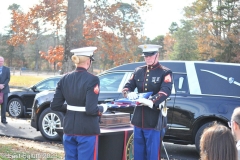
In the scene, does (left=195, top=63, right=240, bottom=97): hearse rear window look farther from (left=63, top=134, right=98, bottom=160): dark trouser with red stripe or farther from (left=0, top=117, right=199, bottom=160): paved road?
(left=63, top=134, right=98, bottom=160): dark trouser with red stripe

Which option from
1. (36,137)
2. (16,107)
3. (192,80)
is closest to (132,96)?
(192,80)

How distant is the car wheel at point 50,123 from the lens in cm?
878

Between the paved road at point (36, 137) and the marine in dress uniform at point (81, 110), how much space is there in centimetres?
346

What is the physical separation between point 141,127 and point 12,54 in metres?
74.9

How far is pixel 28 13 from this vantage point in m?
16.8

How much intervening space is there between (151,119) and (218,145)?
2.65 m

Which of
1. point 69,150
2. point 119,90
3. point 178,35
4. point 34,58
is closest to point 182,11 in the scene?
point 178,35

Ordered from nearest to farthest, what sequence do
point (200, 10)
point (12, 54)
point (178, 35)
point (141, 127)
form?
point (141, 127) → point (200, 10) → point (178, 35) → point (12, 54)

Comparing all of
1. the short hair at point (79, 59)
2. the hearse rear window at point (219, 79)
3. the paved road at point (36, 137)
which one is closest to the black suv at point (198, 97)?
the hearse rear window at point (219, 79)

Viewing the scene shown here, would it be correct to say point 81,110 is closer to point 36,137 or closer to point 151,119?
point 151,119

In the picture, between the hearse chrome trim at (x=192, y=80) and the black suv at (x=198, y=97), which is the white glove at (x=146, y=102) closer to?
the black suv at (x=198, y=97)

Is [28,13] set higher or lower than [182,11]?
lower

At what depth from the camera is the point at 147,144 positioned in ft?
17.5

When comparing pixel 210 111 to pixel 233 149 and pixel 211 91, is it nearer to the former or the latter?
pixel 211 91
